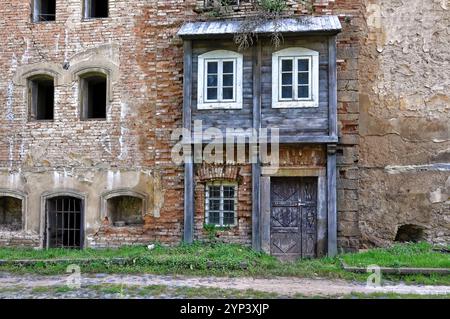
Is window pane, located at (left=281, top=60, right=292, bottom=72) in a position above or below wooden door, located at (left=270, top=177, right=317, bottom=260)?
above

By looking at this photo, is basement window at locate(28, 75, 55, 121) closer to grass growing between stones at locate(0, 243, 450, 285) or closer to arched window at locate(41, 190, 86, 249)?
arched window at locate(41, 190, 86, 249)

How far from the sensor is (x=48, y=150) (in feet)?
41.9

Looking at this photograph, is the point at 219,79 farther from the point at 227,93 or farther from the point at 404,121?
the point at 404,121

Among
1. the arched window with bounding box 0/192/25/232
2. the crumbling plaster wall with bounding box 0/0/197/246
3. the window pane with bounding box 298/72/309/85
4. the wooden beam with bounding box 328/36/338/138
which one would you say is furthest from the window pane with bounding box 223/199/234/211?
the arched window with bounding box 0/192/25/232

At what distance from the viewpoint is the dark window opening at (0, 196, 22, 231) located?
13.1m

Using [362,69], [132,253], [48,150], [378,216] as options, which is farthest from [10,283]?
[362,69]

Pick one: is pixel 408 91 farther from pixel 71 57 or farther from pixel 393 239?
pixel 71 57

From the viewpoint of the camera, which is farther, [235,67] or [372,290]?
[235,67]

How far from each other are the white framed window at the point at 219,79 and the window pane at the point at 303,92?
1481 millimetres

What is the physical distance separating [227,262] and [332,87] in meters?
4.92

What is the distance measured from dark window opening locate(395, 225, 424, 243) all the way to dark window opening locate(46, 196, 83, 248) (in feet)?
28.8

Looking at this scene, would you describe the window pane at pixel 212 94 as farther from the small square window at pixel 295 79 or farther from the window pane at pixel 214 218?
the window pane at pixel 214 218

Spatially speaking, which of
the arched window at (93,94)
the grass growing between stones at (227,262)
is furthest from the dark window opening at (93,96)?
the grass growing between stones at (227,262)

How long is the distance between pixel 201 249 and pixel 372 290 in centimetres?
434
